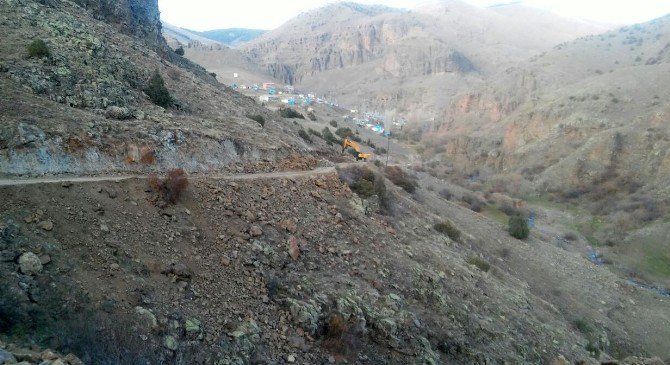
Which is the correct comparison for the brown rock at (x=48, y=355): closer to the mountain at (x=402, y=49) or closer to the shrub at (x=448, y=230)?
the shrub at (x=448, y=230)

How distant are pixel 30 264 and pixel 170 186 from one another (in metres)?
4.17

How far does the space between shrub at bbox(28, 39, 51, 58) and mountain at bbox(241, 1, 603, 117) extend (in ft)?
289

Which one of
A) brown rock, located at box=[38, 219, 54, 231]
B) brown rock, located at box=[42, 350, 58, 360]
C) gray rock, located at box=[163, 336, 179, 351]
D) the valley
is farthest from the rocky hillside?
brown rock, located at box=[42, 350, 58, 360]

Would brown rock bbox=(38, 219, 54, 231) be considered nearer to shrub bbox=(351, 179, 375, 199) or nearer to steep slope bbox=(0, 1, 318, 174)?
steep slope bbox=(0, 1, 318, 174)

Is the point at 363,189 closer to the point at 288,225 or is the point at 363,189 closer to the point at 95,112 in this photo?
the point at 288,225

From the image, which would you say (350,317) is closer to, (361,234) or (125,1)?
(361,234)

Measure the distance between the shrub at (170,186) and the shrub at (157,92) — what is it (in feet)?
24.2

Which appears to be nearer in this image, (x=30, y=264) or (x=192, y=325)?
(x=30, y=264)

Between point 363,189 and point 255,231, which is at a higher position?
point 255,231

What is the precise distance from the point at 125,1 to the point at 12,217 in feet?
85.4

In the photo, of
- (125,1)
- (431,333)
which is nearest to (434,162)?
(125,1)

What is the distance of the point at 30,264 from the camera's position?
7.32 metres

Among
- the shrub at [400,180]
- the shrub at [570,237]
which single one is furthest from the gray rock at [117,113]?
the shrub at [570,237]

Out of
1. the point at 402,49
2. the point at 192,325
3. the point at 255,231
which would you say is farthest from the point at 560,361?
the point at 402,49
